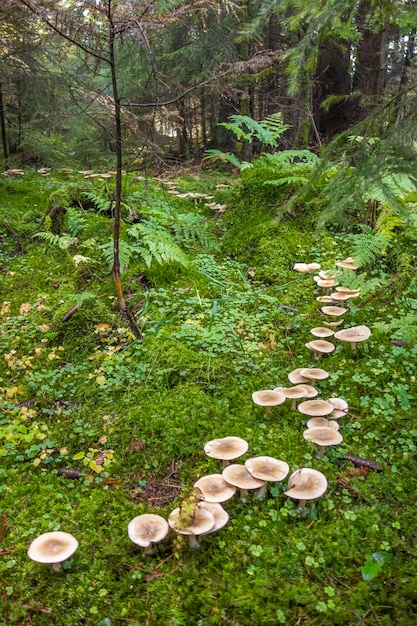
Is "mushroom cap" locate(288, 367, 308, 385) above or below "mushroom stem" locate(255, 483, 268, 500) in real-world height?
above

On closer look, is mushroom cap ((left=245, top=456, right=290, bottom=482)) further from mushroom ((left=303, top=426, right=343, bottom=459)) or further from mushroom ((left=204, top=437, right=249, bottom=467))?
mushroom ((left=303, top=426, right=343, bottom=459))

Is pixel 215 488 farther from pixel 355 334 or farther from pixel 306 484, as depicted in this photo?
pixel 355 334

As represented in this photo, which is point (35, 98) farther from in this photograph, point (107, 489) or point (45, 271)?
point (107, 489)

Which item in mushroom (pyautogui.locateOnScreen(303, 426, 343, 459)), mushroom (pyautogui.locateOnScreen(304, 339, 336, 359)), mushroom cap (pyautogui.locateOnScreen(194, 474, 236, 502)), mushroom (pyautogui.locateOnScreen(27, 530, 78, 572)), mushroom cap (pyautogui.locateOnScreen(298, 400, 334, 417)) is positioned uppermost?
mushroom (pyautogui.locateOnScreen(304, 339, 336, 359))

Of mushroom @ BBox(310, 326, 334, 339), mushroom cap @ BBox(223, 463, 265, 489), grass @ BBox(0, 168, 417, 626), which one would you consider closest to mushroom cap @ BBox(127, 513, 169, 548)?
grass @ BBox(0, 168, 417, 626)

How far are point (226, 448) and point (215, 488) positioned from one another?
0.32 m

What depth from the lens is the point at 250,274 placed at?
600 centimetres

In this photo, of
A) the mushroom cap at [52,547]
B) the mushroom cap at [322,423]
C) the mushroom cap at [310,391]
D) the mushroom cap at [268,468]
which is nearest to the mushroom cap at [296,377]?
the mushroom cap at [310,391]

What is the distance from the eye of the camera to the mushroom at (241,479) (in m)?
2.83

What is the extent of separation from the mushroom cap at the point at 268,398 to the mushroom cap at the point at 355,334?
3.28 ft

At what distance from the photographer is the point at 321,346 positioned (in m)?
4.21

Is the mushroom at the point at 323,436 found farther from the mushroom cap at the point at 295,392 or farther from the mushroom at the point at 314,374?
the mushroom at the point at 314,374

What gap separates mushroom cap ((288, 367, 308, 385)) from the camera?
153 inches

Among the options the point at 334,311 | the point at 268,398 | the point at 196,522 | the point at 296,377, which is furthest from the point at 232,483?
the point at 334,311
